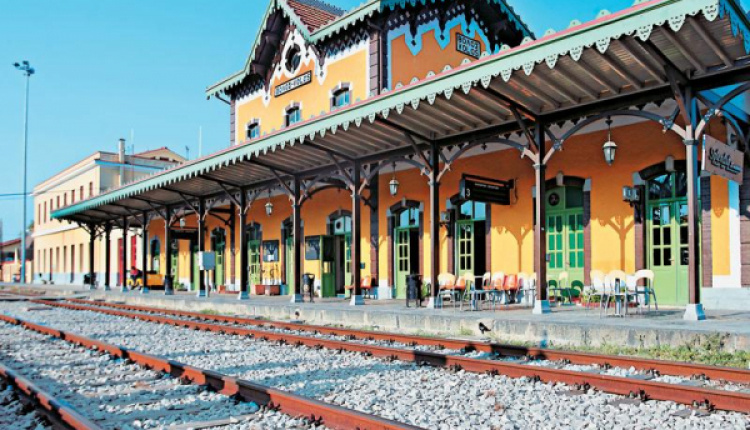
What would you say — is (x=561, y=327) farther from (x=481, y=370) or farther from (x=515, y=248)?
(x=515, y=248)

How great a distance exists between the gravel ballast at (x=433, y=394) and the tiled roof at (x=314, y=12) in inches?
522

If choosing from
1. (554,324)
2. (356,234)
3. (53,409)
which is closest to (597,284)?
(554,324)

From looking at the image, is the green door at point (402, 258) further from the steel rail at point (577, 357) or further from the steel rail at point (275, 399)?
the steel rail at point (275, 399)

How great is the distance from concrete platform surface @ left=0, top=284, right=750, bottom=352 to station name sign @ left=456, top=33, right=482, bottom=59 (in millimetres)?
8774

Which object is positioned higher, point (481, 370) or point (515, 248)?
point (515, 248)

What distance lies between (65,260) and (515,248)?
123 feet

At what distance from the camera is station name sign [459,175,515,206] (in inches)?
522

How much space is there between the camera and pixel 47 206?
47969mm

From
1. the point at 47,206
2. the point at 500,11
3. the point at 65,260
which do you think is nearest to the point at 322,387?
the point at 500,11

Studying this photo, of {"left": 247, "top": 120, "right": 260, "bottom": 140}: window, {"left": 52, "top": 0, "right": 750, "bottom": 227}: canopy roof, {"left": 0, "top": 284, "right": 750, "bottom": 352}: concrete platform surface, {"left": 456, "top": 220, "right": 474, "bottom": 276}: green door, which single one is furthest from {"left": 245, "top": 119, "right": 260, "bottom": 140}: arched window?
{"left": 456, "top": 220, "right": 474, "bottom": 276}: green door

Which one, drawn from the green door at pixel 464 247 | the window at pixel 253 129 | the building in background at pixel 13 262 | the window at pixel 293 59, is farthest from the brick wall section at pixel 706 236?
the building in background at pixel 13 262

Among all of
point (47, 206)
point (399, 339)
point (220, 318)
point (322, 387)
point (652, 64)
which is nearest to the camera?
point (322, 387)

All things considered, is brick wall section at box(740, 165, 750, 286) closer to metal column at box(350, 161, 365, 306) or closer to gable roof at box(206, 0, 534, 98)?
metal column at box(350, 161, 365, 306)

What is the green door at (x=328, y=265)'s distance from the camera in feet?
65.5
